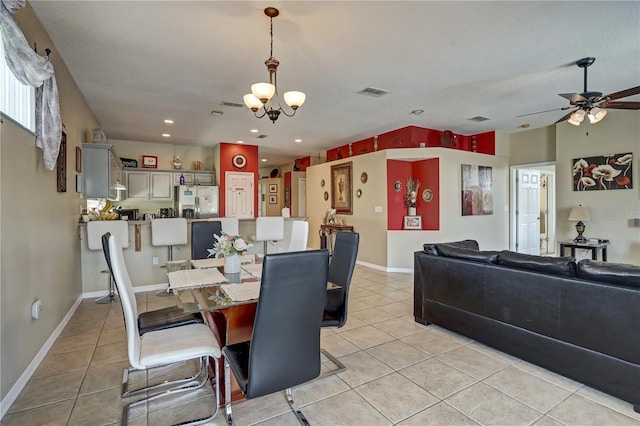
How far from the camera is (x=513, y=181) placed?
7070 mm

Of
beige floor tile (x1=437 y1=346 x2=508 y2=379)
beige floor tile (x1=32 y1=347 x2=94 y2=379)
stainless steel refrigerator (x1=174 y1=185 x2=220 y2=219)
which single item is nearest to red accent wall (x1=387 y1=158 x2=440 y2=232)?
beige floor tile (x1=437 y1=346 x2=508 y2=379)

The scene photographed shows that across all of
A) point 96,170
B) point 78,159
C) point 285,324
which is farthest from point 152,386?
point 96,170

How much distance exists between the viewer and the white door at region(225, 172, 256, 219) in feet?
25.1

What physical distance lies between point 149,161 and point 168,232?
387 cm

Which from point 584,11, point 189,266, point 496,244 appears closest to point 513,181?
point 496,244

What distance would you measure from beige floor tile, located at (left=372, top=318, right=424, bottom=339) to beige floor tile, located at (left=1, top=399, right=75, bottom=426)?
2587 mm

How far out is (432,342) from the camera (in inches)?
119

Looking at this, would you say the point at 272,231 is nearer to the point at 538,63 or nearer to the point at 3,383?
the point at 3,383

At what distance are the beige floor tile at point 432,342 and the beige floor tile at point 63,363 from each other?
2.80 meters

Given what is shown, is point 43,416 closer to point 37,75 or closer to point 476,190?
point 37,75

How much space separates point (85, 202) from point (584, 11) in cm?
628

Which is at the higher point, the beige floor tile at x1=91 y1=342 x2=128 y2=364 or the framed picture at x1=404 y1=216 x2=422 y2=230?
the framed picture at x1=404 y1=216 x2=422 y2=230

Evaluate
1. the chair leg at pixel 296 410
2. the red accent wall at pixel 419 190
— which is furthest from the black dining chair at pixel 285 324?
the red accent wall at pixel 419 190

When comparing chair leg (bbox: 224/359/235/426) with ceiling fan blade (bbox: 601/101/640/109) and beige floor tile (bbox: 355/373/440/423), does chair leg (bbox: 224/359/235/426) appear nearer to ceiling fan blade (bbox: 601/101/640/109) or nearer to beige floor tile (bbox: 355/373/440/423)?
beige floor tile (bbox: 355/373/440/423)
